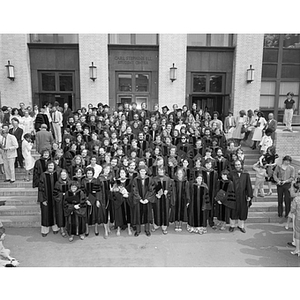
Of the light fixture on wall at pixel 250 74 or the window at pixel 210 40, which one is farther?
the window at pixel 210 40

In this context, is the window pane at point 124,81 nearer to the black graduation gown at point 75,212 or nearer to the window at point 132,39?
the window at point 132,39

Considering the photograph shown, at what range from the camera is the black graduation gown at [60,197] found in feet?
22.8

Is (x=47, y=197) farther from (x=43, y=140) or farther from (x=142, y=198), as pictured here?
(x=43, y=140)

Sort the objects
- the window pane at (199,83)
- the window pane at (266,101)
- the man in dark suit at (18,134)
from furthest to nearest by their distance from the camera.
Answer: the window pane at (266,101) → the window pane at (199,83) → the man in dark suit at (18,134)

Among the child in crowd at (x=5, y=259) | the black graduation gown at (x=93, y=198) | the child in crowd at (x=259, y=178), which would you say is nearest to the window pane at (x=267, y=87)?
the child in crowd at (x=259, y=178)

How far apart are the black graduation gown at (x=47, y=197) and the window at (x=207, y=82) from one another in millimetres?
10754

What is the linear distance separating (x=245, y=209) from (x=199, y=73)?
401 inches

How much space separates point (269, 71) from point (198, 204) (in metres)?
12.2

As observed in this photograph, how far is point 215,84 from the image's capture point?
1591 cm

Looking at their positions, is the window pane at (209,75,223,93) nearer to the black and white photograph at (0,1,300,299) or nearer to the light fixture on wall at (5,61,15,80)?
the black and white photograph at (0,1,300,299)

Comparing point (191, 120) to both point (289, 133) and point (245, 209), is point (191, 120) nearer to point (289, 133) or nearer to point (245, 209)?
point (289, 133)

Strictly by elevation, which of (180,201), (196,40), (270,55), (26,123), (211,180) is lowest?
(180,201)

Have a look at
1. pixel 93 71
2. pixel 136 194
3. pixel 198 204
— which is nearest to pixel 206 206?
pixel 198 204

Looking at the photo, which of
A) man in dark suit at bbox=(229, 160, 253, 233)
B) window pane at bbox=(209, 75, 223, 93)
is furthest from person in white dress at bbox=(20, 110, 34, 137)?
window pane at bbox=(209, 75, 223, 93)
